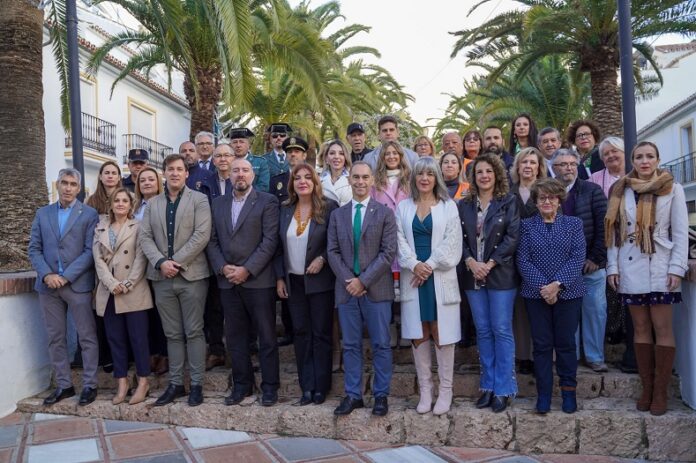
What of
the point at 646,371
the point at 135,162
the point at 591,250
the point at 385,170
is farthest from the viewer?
the point at 135,162

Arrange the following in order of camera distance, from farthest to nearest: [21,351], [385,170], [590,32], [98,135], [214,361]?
[98,135] → [590,32] → [214,361] → [21,351] → [385,170]

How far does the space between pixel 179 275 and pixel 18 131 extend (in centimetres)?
306

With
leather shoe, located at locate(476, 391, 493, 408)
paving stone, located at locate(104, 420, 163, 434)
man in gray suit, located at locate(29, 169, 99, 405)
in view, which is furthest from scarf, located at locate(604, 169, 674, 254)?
man in gray suit, located at locate(29, 169, 99, 405)

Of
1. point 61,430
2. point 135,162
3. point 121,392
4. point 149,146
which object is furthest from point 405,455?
point 149,146

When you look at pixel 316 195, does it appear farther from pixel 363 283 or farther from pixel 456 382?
pixel 456 382

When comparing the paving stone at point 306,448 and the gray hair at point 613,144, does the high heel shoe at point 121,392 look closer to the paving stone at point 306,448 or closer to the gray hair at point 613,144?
the paving stone at point 306,448

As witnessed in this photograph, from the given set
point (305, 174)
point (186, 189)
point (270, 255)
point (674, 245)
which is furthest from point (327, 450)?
point (674, 245)

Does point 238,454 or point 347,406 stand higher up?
point 347,406

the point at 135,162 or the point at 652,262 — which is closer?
the point at 652,262

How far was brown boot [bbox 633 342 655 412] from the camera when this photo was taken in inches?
167

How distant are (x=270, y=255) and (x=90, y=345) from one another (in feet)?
6.31

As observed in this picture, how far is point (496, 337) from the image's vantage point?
4.39 m

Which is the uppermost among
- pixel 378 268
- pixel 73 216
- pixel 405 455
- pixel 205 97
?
pixel 205 97

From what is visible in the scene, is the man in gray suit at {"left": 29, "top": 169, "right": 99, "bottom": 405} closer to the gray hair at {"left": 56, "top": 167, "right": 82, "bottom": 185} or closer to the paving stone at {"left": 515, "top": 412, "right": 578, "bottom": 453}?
the gray hair at {"left": 56, "top": 167, "right": 82, "bottom": 185}
